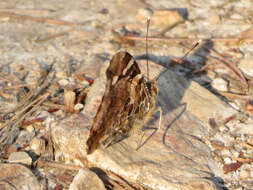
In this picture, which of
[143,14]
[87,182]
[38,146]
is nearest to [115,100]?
[87,182]

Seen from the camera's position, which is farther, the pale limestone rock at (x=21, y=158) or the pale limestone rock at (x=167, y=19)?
the pale limestone rock at (x=167, y=19)

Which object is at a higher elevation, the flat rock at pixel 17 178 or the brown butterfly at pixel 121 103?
the brown butterfly at pixel 121 103

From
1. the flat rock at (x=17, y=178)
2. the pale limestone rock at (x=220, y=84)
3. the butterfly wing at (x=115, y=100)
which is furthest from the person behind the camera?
the pale limestone rock at (x=220, y=84)

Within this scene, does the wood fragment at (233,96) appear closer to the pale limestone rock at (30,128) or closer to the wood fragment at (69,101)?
the wood fragment at (69,101)

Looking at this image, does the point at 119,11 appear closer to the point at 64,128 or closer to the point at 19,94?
the point at 19,94

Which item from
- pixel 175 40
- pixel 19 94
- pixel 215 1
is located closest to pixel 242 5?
pixel 215 1

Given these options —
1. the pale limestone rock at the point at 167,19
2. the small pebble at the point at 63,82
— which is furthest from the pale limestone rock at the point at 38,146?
the pale limestone rock at the point at 167,19

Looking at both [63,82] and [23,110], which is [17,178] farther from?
[63,82]
